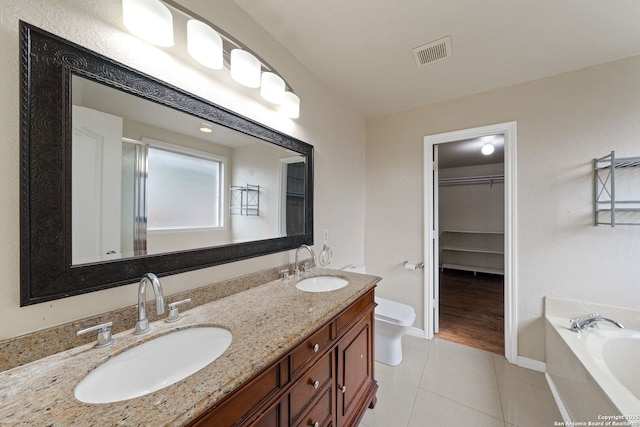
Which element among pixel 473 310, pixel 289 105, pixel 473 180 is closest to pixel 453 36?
pixel 289 105

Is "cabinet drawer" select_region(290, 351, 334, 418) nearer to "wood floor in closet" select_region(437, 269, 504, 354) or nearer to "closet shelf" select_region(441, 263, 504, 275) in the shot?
"wood floor in closet" select_region(437, 269, 504, 354)

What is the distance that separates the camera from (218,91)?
118 centimetres

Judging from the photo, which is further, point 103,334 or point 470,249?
point 470,249

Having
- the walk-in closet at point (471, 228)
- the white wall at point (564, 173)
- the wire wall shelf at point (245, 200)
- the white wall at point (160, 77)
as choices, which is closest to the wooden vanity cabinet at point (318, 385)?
the white wall at point (160, 77)

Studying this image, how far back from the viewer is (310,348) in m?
0.95

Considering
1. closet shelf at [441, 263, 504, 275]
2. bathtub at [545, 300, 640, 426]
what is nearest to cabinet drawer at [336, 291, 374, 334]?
bathtub at [545, 300, 640, 426]

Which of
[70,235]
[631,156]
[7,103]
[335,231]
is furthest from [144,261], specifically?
[631,156]

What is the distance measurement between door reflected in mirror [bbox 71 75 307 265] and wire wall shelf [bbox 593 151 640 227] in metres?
2.35

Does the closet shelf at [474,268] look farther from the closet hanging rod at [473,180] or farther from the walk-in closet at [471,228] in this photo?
the closet hanging rod at [473,180]

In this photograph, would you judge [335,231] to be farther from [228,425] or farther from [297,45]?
[228,425]

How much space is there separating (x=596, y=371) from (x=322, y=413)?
142 centimetres

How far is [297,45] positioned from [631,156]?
2430mm

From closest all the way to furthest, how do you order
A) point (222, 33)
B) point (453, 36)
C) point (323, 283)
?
point (222, 33), point (453, 36), point (323, 283)

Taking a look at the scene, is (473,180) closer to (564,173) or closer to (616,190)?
(564,173)
